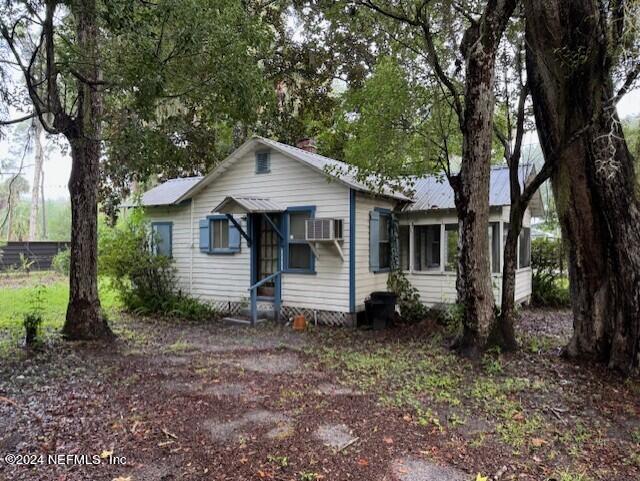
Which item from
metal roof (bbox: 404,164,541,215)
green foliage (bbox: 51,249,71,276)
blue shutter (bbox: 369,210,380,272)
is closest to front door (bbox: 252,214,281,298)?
blue shutter (bbox: 369,210,380,272)

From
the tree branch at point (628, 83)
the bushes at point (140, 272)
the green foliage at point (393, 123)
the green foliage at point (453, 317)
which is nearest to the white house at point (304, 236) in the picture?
the bushes at point (140, 272)

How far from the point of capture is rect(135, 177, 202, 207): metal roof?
11573 mm

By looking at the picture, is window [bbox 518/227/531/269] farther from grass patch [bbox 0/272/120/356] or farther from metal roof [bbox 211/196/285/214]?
grass patch [bbox 0/272/120/356]

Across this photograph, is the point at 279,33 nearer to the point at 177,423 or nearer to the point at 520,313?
the point at 520,313

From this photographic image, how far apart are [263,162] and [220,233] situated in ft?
6.96

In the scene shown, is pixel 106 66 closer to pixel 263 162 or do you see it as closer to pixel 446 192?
pixel 263 162

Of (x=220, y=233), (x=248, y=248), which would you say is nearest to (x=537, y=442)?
(x=248, y=248)

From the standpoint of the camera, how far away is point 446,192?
10.4 m

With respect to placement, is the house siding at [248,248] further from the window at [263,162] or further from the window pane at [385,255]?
the window pane at [385,255]

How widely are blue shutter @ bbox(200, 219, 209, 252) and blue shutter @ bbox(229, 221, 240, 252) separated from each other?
71 cm

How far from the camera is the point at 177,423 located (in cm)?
404

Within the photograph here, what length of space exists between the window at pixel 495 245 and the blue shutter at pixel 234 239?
18.5 ft

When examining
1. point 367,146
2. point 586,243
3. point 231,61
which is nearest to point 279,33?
point 367,146

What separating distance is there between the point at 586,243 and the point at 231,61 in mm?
5301
